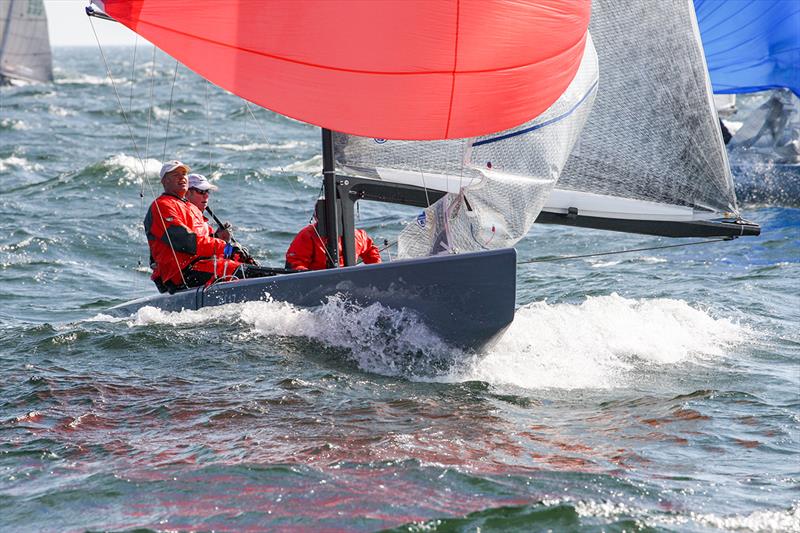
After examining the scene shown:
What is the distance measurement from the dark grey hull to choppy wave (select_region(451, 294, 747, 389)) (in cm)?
Result: 26

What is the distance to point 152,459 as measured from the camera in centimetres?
473

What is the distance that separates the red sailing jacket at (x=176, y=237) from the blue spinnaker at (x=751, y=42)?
754 cm

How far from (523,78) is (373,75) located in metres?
0.79

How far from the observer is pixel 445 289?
596cm

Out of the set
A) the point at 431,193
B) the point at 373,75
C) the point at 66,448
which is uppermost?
the point at 373,75

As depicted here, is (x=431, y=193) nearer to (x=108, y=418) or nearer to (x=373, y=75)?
(x=373, y=75)

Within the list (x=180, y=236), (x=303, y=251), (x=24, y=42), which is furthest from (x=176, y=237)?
(x=24, y=42)

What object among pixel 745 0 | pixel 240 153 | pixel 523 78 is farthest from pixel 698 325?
pixel 240 153

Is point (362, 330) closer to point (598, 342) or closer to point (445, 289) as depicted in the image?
point (445, 289)

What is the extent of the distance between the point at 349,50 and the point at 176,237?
82.5 inches

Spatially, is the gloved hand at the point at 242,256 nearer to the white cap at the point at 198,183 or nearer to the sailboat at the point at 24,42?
the white cap at the point at 198,183

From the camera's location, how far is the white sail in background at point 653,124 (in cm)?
661

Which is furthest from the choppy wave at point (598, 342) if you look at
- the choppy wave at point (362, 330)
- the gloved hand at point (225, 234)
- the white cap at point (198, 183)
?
the white cap at point (198, 183)

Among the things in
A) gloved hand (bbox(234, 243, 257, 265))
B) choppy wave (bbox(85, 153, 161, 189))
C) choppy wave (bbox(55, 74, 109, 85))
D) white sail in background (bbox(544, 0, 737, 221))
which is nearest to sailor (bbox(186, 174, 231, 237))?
gloved hand (bbox(234, 243, 257, 265))
